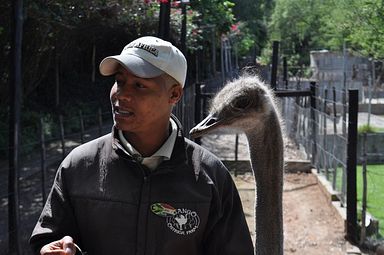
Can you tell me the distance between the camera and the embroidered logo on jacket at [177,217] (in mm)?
1730

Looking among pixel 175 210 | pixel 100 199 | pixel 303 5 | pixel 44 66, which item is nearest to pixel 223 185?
pixel 175 210

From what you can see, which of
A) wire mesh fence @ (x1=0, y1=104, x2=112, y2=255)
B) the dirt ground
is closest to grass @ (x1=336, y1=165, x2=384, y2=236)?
the dirt ground

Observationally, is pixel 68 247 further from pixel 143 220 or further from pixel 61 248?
pixel 143 220

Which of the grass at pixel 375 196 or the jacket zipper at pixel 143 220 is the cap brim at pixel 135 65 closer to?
the jacket zipper at pixel 143 220

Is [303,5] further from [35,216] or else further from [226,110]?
[226,110]

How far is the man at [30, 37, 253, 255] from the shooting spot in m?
1.73

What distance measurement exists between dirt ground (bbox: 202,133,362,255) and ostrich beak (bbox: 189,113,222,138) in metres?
3.12

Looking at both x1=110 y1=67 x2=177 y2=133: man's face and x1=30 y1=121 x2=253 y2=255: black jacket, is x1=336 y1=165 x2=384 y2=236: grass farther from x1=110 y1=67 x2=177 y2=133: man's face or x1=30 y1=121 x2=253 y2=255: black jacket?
x1=110 y1=67 x2=177 y2=133: man's face

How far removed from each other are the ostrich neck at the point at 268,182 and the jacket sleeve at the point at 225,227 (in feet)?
2.32

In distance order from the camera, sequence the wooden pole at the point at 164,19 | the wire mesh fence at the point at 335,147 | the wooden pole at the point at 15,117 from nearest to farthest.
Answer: the wooden pole at the point at 15,117 < the wooden pole at the point at 164,19 < the wire mesh fence at the point at 335,147

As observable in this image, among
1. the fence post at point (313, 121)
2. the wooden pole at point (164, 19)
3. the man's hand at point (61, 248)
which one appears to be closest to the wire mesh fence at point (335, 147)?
the fence post at point (313, 121)

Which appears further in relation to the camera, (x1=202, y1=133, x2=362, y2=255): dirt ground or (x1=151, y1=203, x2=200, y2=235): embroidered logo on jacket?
(x1=202, y1=133, x2=362, y2=255): dirt ground

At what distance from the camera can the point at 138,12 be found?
26.0 feet

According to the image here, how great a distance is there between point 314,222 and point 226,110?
405 cm
